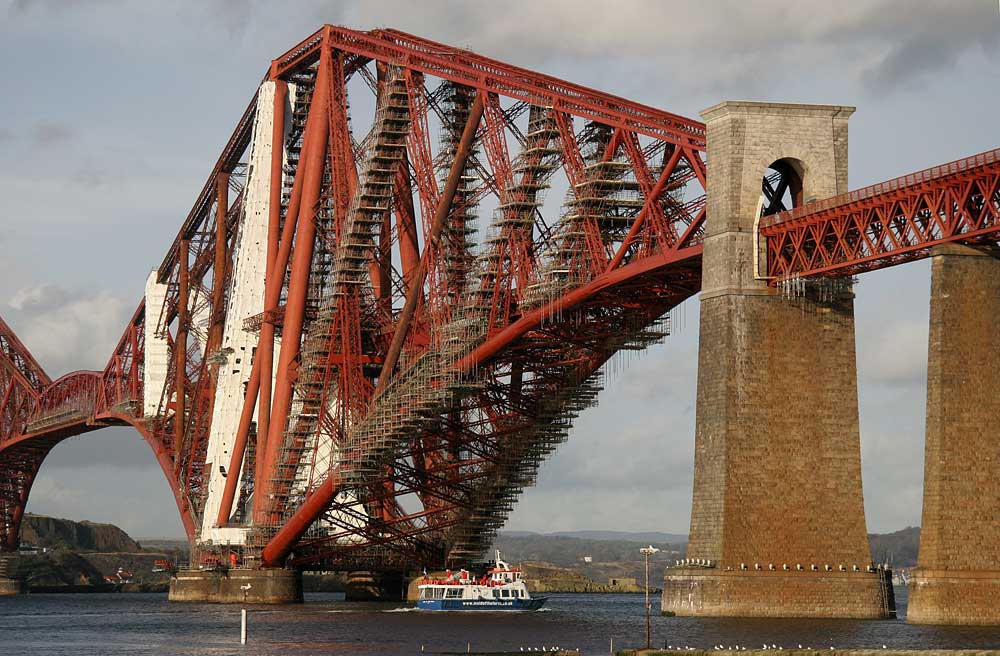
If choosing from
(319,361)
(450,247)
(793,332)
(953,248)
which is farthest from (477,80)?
(953,248)

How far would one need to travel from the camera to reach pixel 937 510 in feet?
214

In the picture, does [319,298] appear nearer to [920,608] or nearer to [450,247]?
[450,247]

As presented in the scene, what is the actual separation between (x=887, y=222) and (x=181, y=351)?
254ft

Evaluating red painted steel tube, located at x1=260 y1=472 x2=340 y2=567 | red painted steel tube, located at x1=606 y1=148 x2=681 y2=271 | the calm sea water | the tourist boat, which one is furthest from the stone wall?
red painted steel tube, located at x1=260 y1=472 x2=340 y2=567

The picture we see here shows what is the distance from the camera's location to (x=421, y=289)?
97.7 metres

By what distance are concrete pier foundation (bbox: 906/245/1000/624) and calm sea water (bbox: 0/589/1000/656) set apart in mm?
1189

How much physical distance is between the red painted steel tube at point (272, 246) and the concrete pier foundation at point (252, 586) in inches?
228

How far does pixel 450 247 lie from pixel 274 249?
1581 cm

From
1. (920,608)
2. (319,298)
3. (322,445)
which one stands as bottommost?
(920,608)

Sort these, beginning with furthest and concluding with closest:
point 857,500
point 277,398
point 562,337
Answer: point 277,398
point 562,337
point 857,500

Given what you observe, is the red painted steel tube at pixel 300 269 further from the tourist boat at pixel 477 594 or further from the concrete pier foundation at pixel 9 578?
the concrete pier foundation at pixel 9 578

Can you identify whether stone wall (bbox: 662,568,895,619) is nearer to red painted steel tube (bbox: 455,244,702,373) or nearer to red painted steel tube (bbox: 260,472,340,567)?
red painted steel tube (bbox: 455,244,702,373)

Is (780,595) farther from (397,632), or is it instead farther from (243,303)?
(243,303)

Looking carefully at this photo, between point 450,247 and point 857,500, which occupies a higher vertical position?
point 450,247
